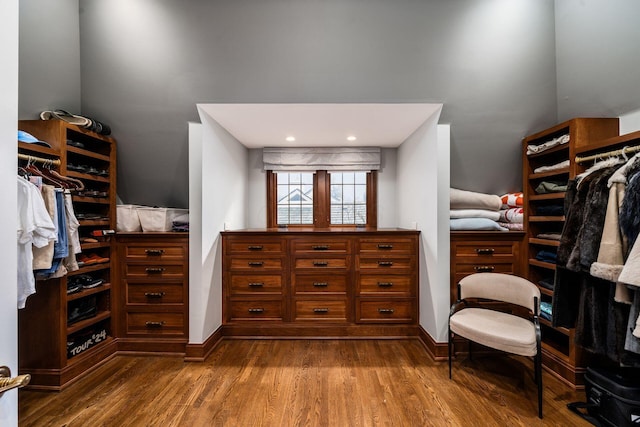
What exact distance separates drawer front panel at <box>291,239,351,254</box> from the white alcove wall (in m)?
0.74

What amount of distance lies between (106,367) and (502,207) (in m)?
3.82

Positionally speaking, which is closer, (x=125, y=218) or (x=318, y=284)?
(x=125, y=218)

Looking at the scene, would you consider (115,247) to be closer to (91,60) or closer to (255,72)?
(91,60)

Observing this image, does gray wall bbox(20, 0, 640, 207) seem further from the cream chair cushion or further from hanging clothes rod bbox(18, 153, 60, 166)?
the cream chair cushion

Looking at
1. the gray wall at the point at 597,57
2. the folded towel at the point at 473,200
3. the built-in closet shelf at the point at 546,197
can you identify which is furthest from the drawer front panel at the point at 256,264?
the gray wall at the point at 597,57

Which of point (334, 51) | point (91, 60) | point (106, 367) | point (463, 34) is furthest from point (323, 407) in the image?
point (91, 60)

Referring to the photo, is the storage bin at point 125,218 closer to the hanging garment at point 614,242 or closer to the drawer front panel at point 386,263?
the drawer front panel at point 386,263

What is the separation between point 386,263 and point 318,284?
2.35 ft

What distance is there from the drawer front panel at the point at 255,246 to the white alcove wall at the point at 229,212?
119mm

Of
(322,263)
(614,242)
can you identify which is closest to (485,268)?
(614,242)

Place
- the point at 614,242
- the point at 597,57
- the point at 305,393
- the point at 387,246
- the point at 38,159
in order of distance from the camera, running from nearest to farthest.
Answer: the point at 614,242 < the point at 38,159 < the point at 305,393 < the point at 597,57 < the point at 387,246

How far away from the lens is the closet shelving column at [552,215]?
2.08 meters

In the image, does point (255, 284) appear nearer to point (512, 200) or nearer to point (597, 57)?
point (512, 200)

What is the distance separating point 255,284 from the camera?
2924 mm
